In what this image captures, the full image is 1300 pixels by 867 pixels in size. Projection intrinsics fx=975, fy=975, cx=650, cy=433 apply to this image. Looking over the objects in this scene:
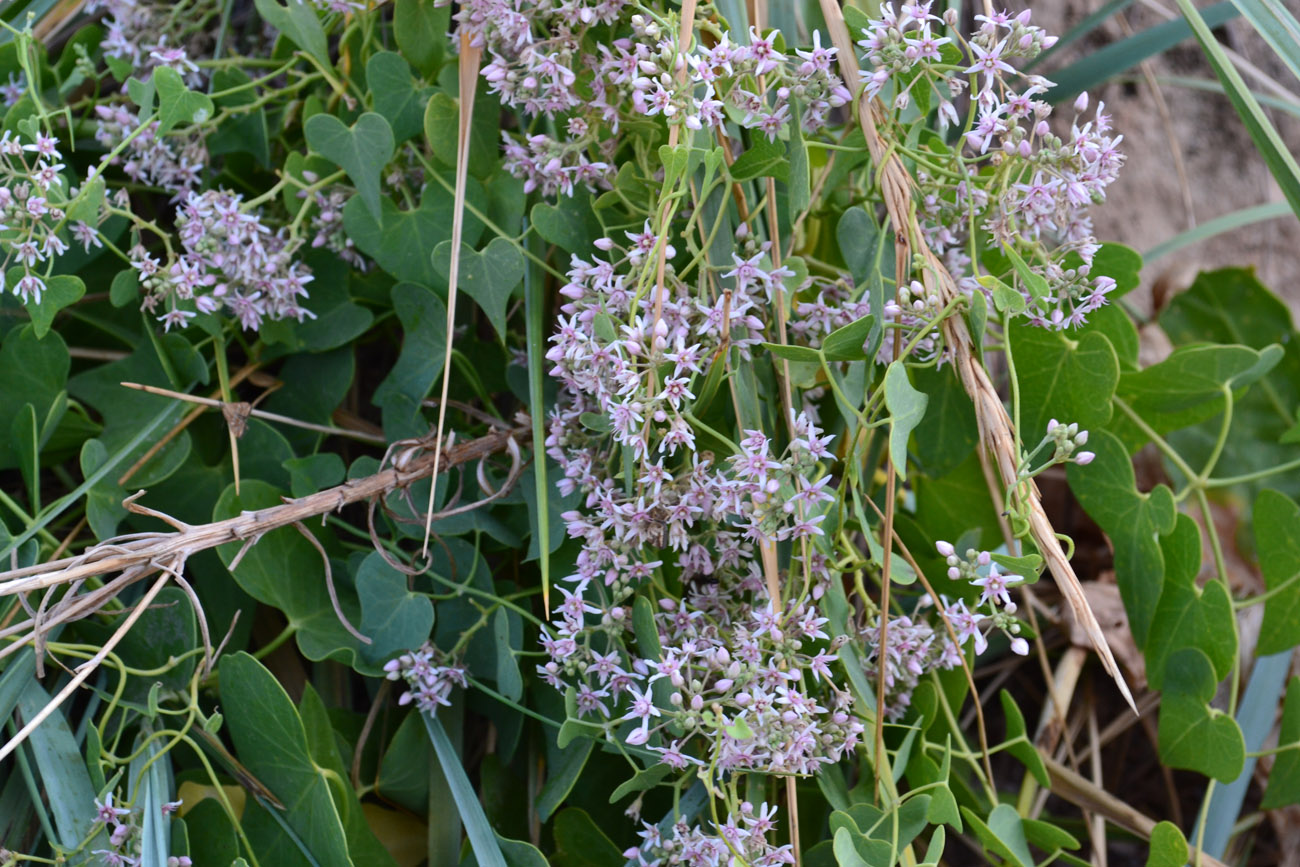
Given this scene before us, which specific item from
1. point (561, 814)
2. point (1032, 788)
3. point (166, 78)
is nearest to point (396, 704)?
point (561, 814)

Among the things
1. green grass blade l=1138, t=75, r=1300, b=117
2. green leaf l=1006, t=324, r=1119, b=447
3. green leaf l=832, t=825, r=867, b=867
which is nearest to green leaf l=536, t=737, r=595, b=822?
green leaf l=832, t=825, r=867, b=867

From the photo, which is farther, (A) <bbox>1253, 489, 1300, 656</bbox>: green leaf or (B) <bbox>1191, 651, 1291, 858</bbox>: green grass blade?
(B) <bbox>1191, 651, 1291, 858</bbox>: green grass blade

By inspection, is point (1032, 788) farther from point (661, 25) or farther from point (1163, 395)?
point (661, 25)

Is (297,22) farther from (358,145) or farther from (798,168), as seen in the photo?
(798,168)

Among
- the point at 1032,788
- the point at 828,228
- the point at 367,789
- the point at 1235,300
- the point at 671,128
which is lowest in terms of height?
the point at 1032,788

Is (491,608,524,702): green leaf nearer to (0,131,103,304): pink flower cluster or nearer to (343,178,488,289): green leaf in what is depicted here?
(343,178,488,289): green leaf

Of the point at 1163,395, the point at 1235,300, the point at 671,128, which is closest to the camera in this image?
the point at 671,128
